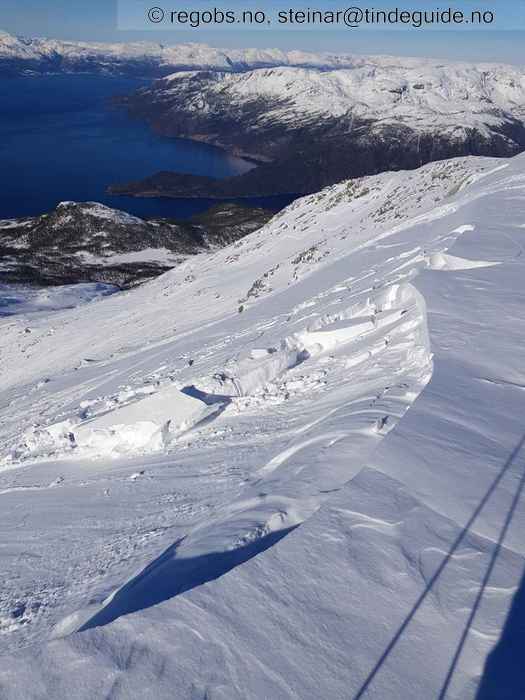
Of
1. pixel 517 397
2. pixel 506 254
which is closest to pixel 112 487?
pixel 517 397

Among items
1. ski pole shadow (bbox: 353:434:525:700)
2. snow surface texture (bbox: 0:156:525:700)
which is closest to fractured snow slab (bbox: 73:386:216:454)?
snow surface texture (bbox: 0:156:525:700)

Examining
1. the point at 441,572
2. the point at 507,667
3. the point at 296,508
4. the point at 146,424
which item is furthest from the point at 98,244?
the point at 507,667

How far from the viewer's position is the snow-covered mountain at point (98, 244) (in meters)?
75.6

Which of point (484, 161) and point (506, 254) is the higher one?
point (484, 161)

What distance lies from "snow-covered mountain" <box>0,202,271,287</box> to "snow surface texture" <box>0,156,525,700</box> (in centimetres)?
6087

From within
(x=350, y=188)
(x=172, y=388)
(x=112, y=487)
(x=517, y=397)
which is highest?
(x=350, y=188)

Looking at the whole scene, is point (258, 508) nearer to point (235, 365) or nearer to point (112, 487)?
point (112, 487)

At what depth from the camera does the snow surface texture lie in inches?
153

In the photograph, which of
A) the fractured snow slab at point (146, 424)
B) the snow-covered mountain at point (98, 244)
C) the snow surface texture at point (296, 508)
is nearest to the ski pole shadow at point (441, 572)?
the snow surface texture at point (296, 508)

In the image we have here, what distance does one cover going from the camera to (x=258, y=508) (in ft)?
19.7

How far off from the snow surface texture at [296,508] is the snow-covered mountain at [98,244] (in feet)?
200

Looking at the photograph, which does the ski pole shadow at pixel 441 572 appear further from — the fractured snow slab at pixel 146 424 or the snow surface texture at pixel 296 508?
the fractured snow slab at pixel 146 424

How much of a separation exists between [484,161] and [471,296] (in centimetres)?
3674

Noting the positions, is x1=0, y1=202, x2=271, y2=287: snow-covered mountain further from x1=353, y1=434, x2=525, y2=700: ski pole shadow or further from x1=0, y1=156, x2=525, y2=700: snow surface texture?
x1=353, y1=434, x2=525, y2=700: ski pole shadow
